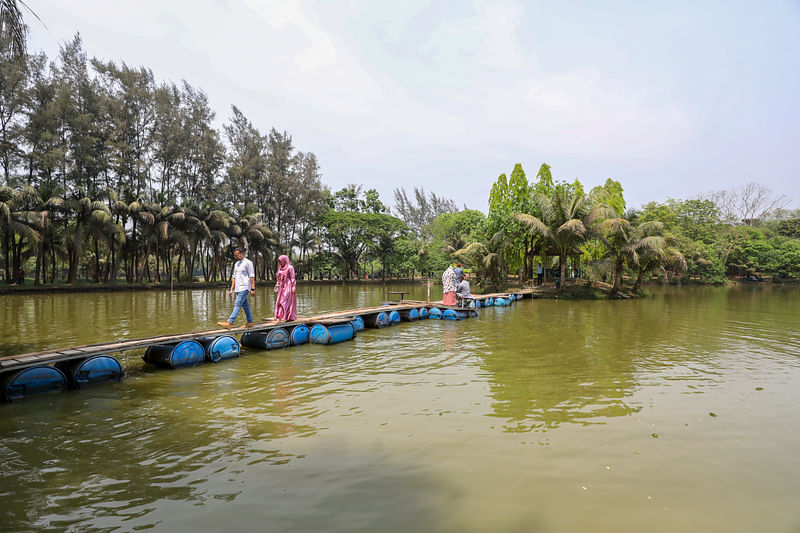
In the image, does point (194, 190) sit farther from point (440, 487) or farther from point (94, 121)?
point (440, 487)

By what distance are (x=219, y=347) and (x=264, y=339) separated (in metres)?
1.32

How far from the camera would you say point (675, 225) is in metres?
46.2

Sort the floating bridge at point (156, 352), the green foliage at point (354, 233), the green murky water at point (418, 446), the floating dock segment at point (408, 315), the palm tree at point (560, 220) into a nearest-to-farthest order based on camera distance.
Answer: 1. the green murky water at point (418, 446)
2. the floating bridge at point (156, 352)
3. the floating dock segment at point (408, 315)
4. the palm tree at point (560, 220)
5. the green foliage at point (354, 233)

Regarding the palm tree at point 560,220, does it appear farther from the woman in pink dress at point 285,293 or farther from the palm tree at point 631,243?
the woman in pink dress at point 285,293

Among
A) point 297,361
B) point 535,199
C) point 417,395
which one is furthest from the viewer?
point 535,199

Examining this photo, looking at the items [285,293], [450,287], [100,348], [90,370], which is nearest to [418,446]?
[90,370]

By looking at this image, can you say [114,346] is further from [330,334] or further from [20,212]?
[20,212]

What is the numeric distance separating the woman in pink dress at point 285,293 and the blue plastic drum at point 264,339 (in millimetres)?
761

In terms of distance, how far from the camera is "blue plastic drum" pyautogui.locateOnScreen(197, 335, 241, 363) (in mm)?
8500

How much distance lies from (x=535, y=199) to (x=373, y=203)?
28.4 m

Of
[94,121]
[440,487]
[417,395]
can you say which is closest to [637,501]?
[440,487]

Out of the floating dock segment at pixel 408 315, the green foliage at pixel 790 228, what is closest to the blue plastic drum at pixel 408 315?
the floating dock segment at pixel 408 315

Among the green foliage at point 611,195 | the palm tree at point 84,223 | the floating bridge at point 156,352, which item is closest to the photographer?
the floating bridge at point 156,352

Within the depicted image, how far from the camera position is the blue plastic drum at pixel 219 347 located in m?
8.50
